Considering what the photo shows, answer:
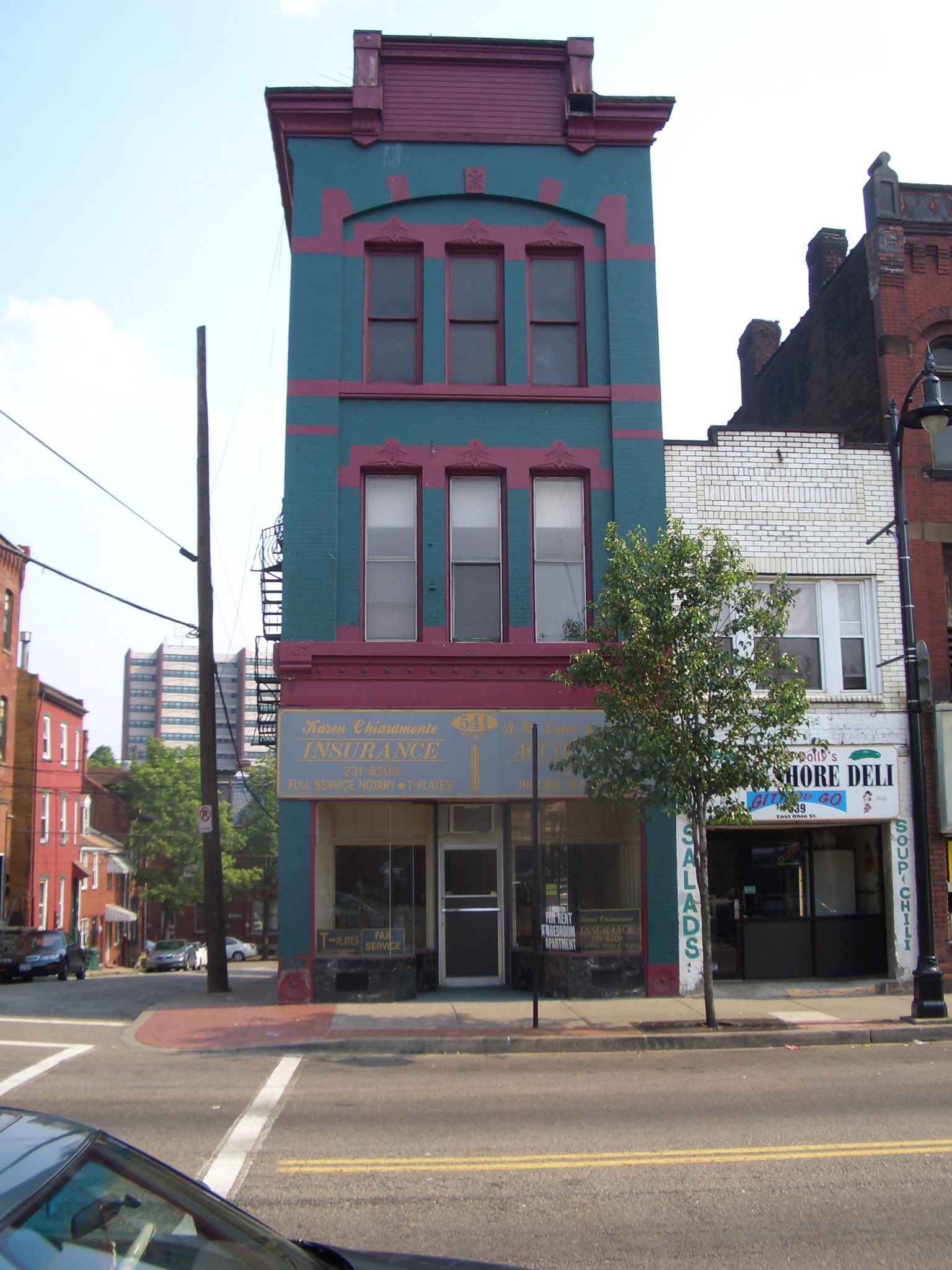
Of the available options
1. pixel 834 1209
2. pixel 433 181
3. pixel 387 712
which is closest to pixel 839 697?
pixel 387 712

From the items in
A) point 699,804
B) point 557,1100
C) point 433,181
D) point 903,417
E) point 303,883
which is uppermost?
point 433,181

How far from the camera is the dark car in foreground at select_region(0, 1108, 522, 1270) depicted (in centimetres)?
255

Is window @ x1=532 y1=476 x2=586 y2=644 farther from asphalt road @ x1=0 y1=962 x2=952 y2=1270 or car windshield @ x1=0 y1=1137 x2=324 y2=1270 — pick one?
car windshield @ x1=0 y1=1137 x2=324 y2=1270

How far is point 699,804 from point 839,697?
15.0ft

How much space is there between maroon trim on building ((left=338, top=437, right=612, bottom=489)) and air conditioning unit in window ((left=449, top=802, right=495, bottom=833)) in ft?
16.0

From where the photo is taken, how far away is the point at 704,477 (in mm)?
17562

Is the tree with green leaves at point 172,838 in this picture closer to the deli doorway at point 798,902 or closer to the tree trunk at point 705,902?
the deli doorway at point 798,902

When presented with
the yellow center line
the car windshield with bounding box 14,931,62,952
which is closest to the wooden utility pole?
the yellow center line

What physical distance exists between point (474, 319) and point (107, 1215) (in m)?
16.2

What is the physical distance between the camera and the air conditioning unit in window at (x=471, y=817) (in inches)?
675

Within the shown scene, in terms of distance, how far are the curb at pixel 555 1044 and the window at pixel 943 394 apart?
943cm

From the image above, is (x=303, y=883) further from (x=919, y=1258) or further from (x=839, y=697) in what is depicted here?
(x=919, y=1258)

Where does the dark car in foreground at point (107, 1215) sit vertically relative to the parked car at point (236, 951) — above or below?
above

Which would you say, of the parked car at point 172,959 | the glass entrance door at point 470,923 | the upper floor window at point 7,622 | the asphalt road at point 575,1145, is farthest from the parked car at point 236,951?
the asphalt road at point 575,1145
